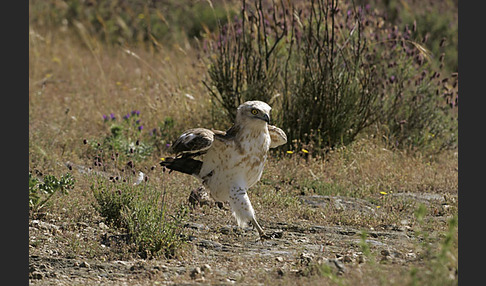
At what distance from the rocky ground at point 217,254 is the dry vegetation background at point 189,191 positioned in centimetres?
2

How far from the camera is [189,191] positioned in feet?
21.5

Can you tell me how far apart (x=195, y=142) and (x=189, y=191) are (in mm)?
1551

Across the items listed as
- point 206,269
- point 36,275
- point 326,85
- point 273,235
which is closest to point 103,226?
point 36,275

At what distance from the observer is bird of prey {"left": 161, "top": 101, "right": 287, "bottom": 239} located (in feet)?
16.7

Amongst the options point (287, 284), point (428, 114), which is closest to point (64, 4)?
point (428, 114)

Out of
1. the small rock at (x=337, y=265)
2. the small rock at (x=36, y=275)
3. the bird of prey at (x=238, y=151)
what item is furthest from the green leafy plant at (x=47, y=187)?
the small rock at (x=337, y=265)

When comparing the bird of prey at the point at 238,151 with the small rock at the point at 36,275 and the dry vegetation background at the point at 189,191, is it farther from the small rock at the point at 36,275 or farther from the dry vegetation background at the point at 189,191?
the small rock at the point at 36,275

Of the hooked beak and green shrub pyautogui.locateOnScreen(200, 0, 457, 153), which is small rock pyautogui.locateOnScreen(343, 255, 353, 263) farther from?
green shrub pyautogui.locateOnScreen(200, 0, 457, 153)

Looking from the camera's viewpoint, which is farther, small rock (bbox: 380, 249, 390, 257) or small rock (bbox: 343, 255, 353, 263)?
small rock (bbox: 380, 249, 390, 257)

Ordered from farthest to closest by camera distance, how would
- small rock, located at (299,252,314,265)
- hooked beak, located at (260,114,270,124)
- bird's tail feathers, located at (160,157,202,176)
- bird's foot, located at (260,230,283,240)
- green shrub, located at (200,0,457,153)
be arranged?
green shrub, located at (200,0,457,153)
bird's tail feathers, located at (160,157,202,176)
bird's foot, located at (260,230,283,240)
hooked beak, located at (260,114,270,124)
small rock, located at (299,252,314,265)

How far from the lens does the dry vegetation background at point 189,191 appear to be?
4.48m

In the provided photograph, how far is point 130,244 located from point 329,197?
2.37 meters

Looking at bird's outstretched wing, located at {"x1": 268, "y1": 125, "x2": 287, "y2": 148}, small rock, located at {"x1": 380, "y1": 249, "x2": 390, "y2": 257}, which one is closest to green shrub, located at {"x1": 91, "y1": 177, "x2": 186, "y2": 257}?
bird's outstretched wing, located at {"x1": 268, "y1": 125, "x2": 287, "y2": 148}

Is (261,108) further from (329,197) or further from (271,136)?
(329,197)
